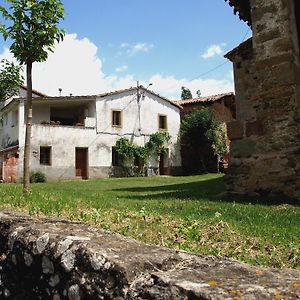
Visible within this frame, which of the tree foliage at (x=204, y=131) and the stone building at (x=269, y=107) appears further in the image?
the tree foliage at (x=204, y=131)

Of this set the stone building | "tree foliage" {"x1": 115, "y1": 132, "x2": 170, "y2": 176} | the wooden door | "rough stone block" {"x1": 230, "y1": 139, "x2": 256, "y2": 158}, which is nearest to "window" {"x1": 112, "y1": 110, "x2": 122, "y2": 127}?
"tree foliage" {"x1": 115, "y1": 132, "x2": 170, "y2": 176}

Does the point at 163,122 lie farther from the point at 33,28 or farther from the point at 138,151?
the point at 33,28

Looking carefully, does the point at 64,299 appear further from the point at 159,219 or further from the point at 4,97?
the point at 4,97

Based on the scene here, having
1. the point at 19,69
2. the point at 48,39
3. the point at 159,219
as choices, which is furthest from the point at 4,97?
the point at 159,219

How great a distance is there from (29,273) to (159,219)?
309 centimetres

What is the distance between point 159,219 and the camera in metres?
5.23

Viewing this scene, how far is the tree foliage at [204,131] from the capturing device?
3047 centimetres

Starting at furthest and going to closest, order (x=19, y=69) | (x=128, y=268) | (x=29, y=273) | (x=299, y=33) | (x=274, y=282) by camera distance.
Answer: (x=19, y=69)
(x=299, y=33)
(x=29, y=273)
(x=128, y=268)
(x=274, y=282)

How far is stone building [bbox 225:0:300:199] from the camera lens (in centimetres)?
854

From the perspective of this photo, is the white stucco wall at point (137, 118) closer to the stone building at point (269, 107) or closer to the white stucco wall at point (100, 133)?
the white stucco wall at point (100, 133)

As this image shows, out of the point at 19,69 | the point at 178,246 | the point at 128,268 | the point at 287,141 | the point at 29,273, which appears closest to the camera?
the point at 128,268

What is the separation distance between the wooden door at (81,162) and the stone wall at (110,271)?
2666cm

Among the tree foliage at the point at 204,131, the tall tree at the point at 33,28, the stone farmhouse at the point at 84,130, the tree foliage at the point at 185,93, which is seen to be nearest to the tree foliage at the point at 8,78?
the tall tree at the point at 33,28

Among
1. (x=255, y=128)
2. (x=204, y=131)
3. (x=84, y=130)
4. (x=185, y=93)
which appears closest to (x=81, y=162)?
(x=84, y=130)
